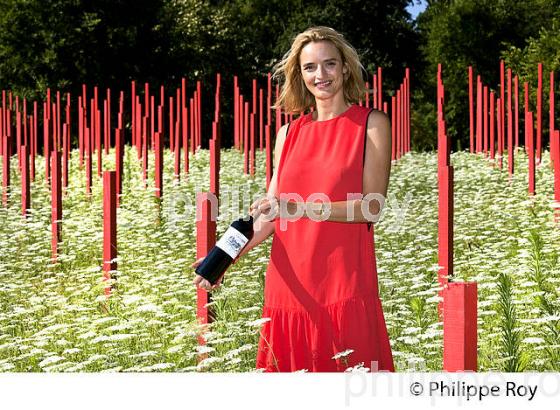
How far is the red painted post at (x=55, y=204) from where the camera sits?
30.4 feet

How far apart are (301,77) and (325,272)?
29.9 inches

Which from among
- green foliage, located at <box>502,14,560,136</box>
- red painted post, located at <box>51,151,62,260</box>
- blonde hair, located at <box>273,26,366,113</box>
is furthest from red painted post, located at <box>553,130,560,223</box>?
green foliage, located at <box>502,14,560,136</box>

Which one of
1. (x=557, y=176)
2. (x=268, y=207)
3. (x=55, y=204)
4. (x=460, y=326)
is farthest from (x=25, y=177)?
(x=460, y=326)

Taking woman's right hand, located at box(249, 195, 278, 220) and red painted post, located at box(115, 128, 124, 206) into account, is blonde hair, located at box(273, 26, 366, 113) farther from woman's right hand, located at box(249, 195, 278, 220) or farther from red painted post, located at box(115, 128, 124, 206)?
red painted post, located at box(115, 128, 124, 206)

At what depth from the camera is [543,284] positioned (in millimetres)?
6715

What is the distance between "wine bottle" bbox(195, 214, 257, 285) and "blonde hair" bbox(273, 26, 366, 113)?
0.51 metres

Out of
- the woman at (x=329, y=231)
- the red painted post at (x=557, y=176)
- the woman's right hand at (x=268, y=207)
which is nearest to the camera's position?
the woman's right hand at (x=268, y=207)

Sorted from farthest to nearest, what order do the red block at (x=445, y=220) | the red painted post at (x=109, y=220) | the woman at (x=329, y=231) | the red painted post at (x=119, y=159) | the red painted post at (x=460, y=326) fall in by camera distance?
the red painted post at (x=119, y=159) → the red painted post at (x=109, y=220) → the red block at (x=445, y=220) → the woman at (x=329, y=231) → the red painted post at (x=460, y=326)

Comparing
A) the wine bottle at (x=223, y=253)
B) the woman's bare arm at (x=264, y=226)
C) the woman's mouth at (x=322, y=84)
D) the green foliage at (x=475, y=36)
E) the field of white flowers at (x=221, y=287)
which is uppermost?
the green foliage at (x=475, y=36)

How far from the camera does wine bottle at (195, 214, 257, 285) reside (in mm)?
3670

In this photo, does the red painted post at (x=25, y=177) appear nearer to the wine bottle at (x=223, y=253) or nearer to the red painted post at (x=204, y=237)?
the red painted post at (x=204, y=237)

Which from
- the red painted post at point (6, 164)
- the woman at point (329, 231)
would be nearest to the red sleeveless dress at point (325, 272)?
the woman at point (329, 231)

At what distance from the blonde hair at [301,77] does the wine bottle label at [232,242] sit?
1.80ft

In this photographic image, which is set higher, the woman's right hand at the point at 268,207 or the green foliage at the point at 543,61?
the green foliage at the point at 543,61
